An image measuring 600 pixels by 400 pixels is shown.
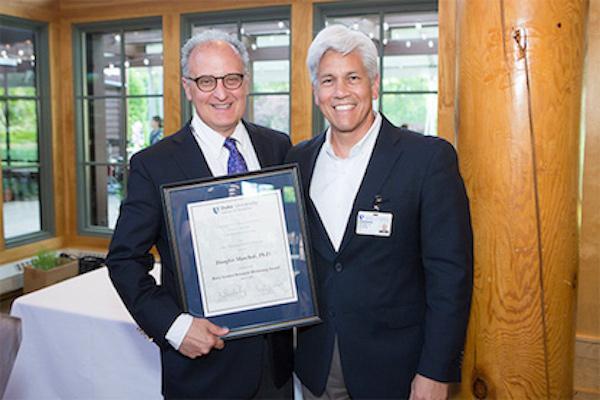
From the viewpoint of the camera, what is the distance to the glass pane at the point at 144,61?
538 centimetres

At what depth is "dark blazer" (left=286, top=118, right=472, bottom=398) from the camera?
52.4 inches

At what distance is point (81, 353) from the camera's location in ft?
7.00

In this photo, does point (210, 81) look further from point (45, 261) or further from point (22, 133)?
point (22, 133)

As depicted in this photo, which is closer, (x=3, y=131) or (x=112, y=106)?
(x=3, y=131)

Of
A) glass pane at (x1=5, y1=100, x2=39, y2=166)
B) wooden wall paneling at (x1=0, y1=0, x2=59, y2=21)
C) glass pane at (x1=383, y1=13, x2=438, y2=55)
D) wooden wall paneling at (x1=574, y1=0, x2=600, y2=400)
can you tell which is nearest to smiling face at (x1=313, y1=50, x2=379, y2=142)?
wooden wall paneling at (x1=574, y1=0, x2=600, y2=400)

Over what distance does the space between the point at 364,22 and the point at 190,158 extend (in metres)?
3.44

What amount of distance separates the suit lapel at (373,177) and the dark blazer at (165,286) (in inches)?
16.9

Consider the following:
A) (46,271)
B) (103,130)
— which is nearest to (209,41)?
(46,271)

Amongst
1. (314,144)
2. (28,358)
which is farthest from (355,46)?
(28,358)

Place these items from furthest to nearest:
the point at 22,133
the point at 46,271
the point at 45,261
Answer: the point at 22,133 → the point at 45,261 → the point at 46,271

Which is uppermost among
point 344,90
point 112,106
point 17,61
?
point 17,61

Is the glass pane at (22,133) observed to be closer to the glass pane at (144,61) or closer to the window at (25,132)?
the window at (25,132)

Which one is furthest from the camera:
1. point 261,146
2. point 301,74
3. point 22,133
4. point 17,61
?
point 22,133

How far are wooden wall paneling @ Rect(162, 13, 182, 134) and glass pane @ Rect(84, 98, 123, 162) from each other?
838 millimetres
